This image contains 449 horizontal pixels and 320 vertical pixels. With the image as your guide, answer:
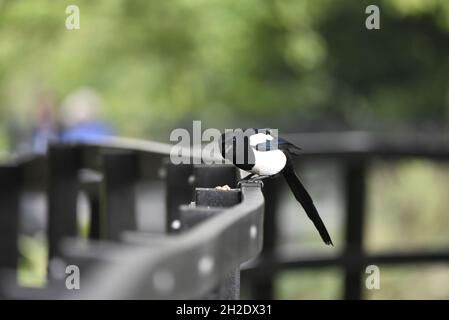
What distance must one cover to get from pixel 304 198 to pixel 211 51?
26.2 ft

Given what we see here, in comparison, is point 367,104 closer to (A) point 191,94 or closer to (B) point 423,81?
(B) point 423,81

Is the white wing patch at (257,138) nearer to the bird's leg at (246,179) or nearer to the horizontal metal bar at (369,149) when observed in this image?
the bird's leg at (246,179)

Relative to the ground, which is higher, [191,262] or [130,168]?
[130,168]

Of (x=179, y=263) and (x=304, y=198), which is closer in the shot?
(x=179, y=263)

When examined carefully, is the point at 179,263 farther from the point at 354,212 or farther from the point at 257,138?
the point at 354,212

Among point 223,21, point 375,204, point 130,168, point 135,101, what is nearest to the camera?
point 130,168

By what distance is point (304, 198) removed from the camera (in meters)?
2.95

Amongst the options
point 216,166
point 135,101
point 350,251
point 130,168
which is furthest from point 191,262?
point 135,101

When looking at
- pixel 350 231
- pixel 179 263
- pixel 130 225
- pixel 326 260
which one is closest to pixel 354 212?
pixel 350 231

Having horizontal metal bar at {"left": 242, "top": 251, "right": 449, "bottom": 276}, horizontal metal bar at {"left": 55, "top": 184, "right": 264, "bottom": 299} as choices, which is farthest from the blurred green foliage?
horizontal metal bar at {"left": 55, "top": 184, "right": 264, "bottom": 299}

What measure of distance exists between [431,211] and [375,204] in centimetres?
125

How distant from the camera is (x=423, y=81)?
17.6 meters

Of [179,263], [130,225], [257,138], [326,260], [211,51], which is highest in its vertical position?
[211,51]

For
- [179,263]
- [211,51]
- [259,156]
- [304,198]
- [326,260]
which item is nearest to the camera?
[179,263]
